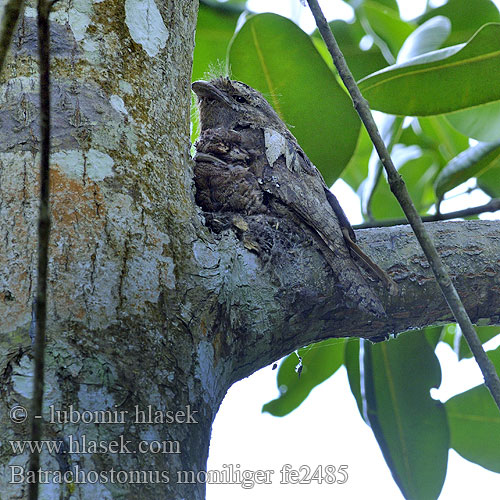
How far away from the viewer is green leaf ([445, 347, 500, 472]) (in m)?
2.39

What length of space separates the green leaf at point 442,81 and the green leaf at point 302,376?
1.06 m

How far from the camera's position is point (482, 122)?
223 cm

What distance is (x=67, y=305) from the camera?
110 centimetres

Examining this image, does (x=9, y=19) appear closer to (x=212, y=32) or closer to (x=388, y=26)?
(x=212, y=32)

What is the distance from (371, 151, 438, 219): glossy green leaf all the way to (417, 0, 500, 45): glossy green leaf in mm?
542

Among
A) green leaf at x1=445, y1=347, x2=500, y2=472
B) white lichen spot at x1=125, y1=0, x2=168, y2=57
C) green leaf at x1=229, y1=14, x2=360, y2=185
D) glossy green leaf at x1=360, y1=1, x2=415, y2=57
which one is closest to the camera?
white lichen spot at x1=125, y1=0, x2=168, y2=57

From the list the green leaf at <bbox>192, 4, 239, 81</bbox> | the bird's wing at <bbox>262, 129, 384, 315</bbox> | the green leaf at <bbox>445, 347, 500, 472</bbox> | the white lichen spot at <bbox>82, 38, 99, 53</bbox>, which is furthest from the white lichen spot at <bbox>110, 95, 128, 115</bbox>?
the green leaf at <bbox>445, 347, 500, 472</bbox>

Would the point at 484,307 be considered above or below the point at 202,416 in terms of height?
above

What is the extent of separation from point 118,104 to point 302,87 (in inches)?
43.8

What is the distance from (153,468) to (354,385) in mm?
1527

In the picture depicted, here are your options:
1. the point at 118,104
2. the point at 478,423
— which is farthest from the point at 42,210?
the point at 478,423

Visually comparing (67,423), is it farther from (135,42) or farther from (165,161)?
(135,42)

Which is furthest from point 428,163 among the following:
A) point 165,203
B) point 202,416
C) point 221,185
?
point 202,416

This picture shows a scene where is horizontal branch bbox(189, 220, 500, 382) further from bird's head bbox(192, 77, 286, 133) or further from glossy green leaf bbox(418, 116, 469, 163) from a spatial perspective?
glossy green leaf bbox(418, 116, 469, 163)
